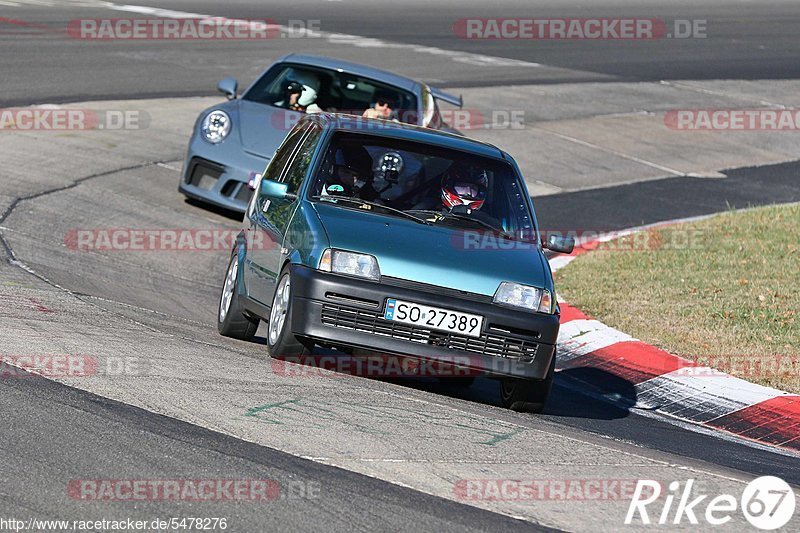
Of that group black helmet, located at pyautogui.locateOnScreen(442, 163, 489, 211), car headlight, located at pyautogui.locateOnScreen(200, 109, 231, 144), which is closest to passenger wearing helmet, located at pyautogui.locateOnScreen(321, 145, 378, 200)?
black helmet, located at pyautogui.locateOnScreen(442, 163, 489, 211)

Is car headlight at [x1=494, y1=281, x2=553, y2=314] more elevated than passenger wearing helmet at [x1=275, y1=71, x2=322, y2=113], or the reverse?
passenger wearing helmet at [x1=275, y1=71, x2=322, y2=113]

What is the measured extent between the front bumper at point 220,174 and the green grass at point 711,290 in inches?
122

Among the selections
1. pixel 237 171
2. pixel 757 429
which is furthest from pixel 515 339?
pixel 237 171

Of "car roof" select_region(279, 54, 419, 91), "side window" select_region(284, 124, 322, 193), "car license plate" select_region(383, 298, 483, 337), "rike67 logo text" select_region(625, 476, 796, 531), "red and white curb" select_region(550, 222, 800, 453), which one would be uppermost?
"car roof" select_region(279, 54, 419, 91)

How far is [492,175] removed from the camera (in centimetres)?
871

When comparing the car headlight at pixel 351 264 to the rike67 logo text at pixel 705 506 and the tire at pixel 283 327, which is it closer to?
the tire at pixel 283 327

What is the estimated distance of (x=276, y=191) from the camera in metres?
8.57

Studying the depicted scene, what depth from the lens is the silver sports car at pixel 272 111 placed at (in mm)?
13242

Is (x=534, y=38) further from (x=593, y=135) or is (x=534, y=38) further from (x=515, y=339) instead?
(x=515, y=339)

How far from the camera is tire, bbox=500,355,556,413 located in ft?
25.5

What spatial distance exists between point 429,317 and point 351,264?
0.52m

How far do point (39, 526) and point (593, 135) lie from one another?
1702cm

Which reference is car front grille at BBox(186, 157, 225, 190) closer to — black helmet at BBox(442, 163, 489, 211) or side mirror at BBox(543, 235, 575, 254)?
black helmet at BBox(442, 163, 489, 211)

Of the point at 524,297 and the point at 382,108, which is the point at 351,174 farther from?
the point at 382,108
